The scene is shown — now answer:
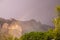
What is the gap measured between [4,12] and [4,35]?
0.94 m

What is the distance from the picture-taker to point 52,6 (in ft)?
18.5

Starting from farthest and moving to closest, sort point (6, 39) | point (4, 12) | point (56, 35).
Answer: point (4, 12), point (6, 39), point (56, 35)

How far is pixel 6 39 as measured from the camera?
5.10 metres

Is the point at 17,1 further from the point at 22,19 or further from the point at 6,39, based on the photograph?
the point at 6,39

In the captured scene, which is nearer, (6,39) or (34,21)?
(6,39)

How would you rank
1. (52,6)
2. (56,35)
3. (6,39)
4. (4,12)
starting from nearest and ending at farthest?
(56,35), (6,39), (52,6), (4,12)

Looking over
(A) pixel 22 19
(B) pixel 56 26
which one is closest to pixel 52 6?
(A) pixel 22 19

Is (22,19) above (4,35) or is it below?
above

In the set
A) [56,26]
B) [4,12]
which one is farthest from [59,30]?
[4,12]

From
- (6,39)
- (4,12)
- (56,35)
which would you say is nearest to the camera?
(56,35)

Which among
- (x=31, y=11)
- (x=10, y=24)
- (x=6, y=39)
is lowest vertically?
(x=6, y=39)

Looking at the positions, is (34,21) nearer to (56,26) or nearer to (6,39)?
(6,39)

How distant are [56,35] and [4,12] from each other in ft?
9.06

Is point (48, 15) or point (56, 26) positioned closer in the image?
point (56, 26)
